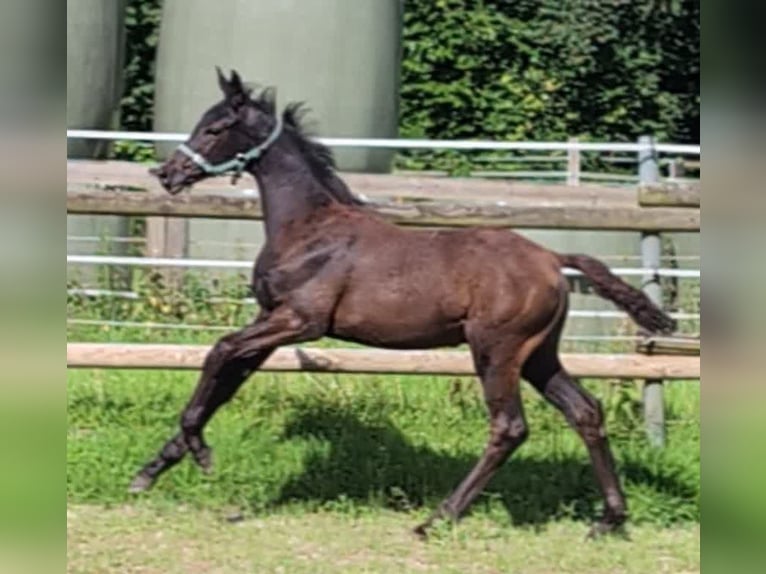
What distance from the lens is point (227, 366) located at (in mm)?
4555

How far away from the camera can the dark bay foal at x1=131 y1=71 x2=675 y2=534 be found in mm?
4469

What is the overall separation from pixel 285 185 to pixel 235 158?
0.71 ft

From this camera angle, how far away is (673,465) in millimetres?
5137

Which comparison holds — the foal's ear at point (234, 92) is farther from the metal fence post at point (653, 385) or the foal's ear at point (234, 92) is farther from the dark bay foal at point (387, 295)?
the metal fence post at point (653, 385)

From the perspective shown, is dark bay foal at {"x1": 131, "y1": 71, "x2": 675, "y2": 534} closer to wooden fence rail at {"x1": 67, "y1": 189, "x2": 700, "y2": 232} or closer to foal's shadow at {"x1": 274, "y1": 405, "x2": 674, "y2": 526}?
foal's shadow at {"x1": 274, "y1": 405, "x2": 674, "y2": 526}

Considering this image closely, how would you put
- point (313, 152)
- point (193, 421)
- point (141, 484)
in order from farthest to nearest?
point (313, 152), point (141, 484), point (193, 421)

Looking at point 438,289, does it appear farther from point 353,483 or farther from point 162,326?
point 162,326

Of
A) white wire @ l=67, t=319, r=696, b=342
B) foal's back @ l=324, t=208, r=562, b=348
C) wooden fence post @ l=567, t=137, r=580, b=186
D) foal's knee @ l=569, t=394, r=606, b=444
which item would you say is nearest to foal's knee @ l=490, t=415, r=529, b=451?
foal's knee @ l=569, t=394, r=606, b=444

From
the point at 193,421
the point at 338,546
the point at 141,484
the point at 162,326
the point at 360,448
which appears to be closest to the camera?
the point at 338,546

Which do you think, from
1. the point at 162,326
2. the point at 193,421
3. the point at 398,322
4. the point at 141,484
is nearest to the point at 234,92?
the point at 398,322
